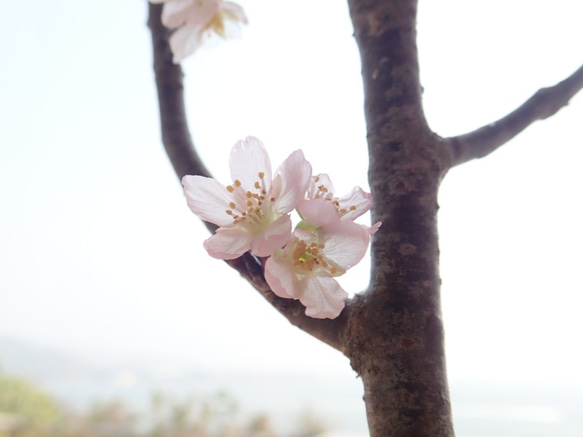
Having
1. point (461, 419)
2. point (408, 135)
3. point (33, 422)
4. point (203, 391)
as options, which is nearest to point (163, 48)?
point (408, 135)

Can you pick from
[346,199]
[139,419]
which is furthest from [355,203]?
[139,419]

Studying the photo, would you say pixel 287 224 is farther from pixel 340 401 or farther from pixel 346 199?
pixel 340 401

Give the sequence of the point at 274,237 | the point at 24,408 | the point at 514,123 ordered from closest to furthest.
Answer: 1. the point at 274,237
2. the point at 514,123
3. the point at 24,408

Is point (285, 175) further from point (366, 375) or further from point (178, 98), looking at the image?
point (178, 98)

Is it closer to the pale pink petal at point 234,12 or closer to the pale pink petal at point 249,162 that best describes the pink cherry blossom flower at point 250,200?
the pale pink petal at point 249,162

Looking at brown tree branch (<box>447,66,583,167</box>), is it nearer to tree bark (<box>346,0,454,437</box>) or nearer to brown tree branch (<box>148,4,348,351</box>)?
tree bark (<box>346,0,454,437</box>)

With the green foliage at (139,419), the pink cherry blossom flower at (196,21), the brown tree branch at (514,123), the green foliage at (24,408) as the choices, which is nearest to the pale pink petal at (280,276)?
the brown tree branch at (514,123)
